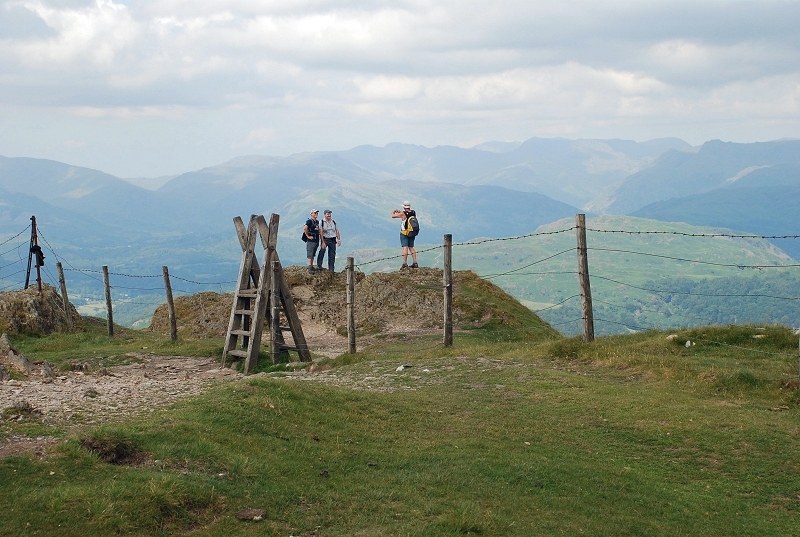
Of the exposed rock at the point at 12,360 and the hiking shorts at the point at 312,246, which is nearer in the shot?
the exposed rock at the point at 12,360

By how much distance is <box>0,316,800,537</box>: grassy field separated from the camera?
10648 mm

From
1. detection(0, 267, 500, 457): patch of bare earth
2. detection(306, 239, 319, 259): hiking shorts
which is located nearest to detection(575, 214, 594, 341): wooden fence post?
detection(0, 267, 500, 457): patch of bare earth

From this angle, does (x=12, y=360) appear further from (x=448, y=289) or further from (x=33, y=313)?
(x=33, y=313)

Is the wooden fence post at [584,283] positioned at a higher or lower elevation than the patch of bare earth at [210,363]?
higher

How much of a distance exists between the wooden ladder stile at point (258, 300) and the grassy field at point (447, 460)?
5.41 meters

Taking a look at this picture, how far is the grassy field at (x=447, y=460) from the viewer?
34.9 ft

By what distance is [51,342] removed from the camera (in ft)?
105

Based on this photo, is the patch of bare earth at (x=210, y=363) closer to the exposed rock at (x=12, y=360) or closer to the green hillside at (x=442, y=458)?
the green hillside at (x=442, y=458)

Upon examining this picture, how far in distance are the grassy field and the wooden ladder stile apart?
5.41 metres

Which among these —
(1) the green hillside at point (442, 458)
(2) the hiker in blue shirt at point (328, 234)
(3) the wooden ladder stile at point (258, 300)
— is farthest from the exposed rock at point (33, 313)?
(1) the green hillside at point (442, 458)

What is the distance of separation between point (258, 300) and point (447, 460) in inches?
506

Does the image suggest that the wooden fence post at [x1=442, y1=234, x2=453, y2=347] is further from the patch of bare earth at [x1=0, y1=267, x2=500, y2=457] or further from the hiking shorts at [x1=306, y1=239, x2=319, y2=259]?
the hiking shorts at [x1=306, y1=239, x2=319, y2=259]

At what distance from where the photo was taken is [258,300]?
2511cm

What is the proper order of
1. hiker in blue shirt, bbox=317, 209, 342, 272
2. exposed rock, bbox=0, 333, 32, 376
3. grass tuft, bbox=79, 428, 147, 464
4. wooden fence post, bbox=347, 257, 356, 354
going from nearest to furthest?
1. grass tuft, bbox=79, 428, 147, 464
2. exposed rock, bbox=0, 333, 32, 376
3. wooden fence post, bbox=347, 257, 356, 354
4. hiker in blue shirt, bbox=317, 209, 342, 272
